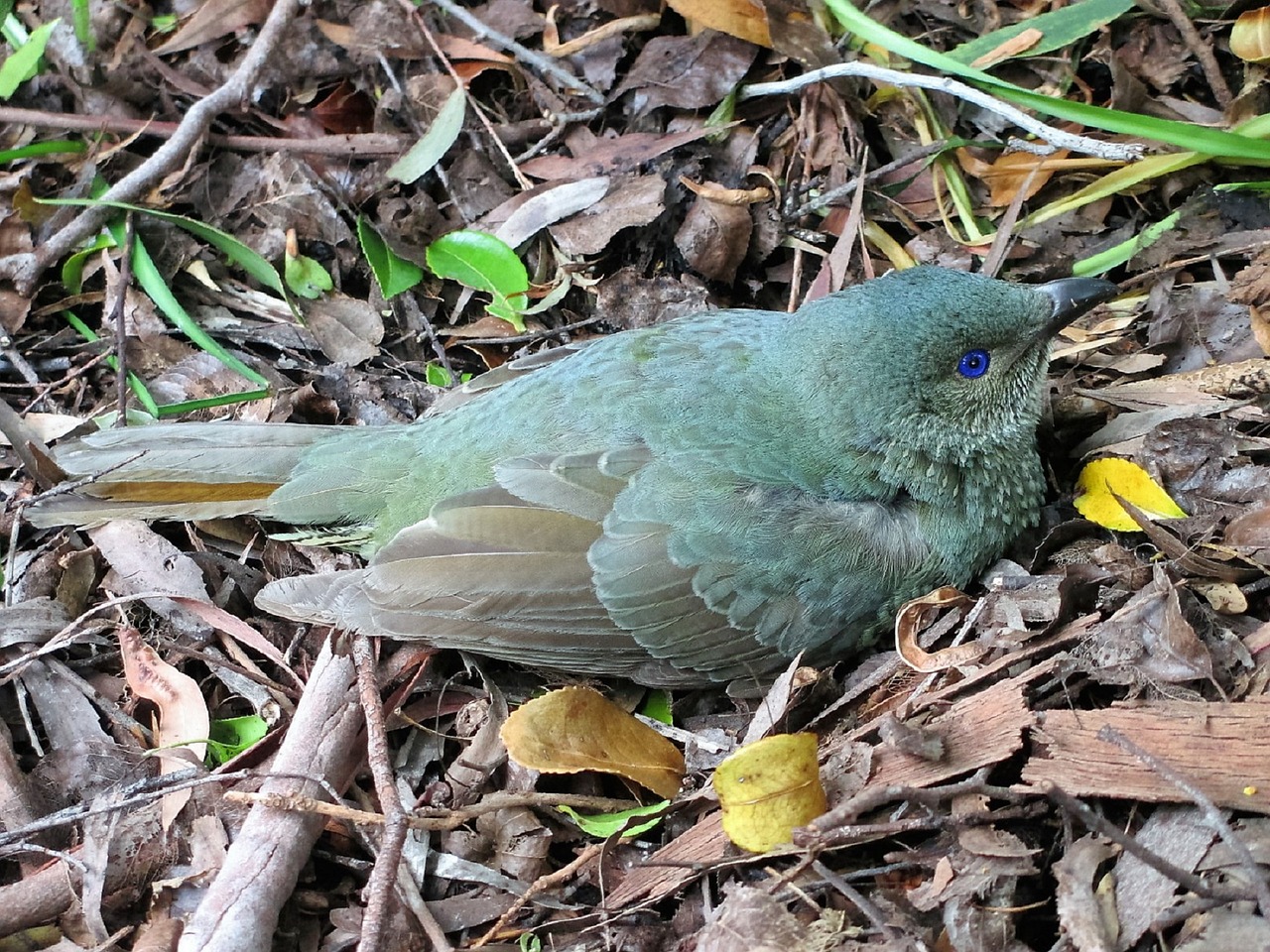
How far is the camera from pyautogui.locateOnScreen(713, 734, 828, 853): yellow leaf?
7.83 ft

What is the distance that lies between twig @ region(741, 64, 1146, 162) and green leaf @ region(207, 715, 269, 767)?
9.89 ft

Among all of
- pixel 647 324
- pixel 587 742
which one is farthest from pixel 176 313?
pixel 587 742

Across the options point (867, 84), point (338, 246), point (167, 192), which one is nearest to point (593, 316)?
point (338, 246)

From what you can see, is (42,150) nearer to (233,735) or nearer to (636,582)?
(233,735)

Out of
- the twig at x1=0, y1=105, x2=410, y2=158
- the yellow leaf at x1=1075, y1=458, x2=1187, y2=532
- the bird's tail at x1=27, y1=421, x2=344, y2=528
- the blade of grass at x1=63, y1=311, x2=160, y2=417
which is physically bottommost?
the yellow leaf at x1=1075, y1=458, x2=1187, y2=532

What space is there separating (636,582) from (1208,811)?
5.16 feet

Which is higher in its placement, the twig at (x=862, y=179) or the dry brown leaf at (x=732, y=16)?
the dry brown leaf at (x=732, y=16)

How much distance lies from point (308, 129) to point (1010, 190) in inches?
115

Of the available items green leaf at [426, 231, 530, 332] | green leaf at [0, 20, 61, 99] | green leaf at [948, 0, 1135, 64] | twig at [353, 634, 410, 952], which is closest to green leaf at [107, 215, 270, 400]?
green leaf at [0, 20, 61, 99]

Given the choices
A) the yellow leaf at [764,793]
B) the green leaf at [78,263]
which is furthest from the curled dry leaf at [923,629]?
the green leaf at [78,263]

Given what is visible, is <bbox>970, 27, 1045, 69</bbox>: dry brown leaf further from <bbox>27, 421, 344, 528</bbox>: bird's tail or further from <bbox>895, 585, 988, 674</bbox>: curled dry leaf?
<bbox>27, 421, 344, 528</bbox>: bird's tail

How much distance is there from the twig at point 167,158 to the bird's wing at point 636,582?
76.5 inches

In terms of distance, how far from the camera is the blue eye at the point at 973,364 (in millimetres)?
3133

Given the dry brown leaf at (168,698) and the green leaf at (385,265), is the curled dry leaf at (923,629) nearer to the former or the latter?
the dry brown leaf at (168,698)
